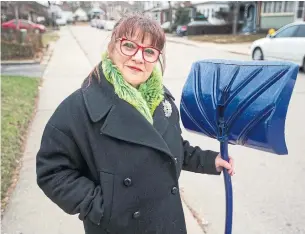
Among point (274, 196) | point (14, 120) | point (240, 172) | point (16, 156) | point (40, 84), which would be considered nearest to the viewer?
point (274, 196)

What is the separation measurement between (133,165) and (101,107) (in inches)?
9.6

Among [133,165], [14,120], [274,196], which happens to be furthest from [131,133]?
[14,120]

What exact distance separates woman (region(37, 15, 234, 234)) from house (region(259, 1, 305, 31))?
25.3 m

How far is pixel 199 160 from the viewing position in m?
1.67

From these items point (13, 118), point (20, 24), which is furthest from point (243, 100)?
point (20, 24)

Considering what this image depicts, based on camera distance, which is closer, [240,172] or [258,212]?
[258,212]

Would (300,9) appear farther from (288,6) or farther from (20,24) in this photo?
(20,24)

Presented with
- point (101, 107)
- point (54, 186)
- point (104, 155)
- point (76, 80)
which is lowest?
point (76, 80)

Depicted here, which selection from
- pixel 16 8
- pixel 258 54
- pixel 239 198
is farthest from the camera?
pixel 16 8

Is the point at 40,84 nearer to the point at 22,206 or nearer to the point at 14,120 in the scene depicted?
the point at 14,120

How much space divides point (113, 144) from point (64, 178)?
22cm

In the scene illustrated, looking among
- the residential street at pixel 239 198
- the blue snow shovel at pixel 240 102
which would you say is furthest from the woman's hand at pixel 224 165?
the residential street at pixel 239 198

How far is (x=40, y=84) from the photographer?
8719 millimetres

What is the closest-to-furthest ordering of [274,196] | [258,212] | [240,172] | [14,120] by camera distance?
1. [258,212]
2. [274,196]
3. [240,172]
4. [14,120]
